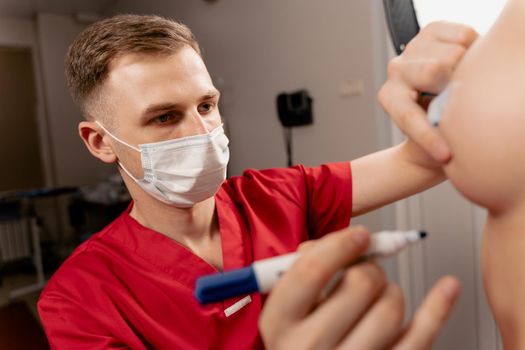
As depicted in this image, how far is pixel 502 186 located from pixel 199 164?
60 cm

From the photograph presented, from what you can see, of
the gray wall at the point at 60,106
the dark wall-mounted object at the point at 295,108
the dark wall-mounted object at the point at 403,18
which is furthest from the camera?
the gray wall at the point at 60,106

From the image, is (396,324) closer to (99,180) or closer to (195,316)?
(195,316)

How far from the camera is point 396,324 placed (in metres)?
0.32

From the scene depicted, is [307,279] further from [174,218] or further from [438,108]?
[174,218]

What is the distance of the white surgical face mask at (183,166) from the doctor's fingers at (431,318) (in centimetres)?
60

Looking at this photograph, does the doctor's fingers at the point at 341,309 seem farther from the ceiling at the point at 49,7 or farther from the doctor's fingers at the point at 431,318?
the ceiling at the point at 49,7

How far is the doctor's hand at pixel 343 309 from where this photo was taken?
0.31 metres

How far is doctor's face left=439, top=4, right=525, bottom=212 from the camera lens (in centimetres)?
35

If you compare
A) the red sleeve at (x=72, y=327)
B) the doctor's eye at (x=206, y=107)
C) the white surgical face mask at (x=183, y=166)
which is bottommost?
the red sleeve at (x=72, y=327)

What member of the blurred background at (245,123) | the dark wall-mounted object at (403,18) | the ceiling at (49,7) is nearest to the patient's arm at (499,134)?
the dark wall-mounted object at (403,18)

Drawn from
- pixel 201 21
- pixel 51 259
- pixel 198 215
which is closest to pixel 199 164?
pixel 198 215

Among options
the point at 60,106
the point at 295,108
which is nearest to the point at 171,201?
the point at 295,108

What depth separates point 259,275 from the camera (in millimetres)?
327

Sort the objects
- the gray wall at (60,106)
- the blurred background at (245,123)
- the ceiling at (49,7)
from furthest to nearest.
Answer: the gray wall at (60,106)
the ceiling at (49,7)
the blurred background at (245,123)
